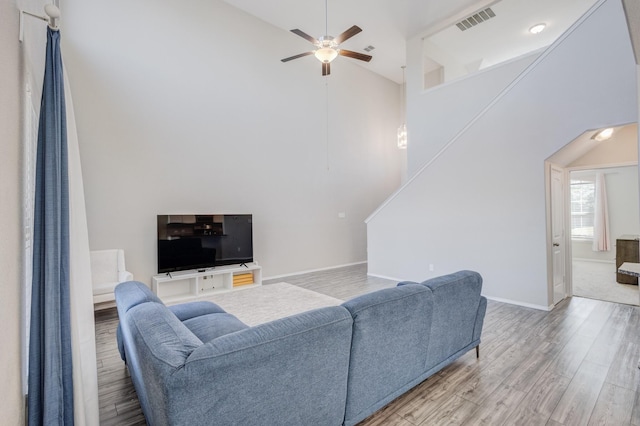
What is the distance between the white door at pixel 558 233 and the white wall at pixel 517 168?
1.03 ft

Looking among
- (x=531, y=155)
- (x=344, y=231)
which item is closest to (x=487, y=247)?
(x=531, y=155)

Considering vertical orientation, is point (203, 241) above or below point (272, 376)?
above

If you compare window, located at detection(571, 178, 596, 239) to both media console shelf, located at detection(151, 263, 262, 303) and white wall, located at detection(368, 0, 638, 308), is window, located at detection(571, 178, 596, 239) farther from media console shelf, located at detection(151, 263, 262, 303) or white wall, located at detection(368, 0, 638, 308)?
media console shelf, located at detection(151, 263, 262, 303)

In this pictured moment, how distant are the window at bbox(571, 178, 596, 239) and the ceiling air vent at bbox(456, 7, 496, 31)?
5.14 m

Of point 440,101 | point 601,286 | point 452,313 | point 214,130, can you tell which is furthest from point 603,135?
point 214,130

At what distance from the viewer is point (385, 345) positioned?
1.88 m

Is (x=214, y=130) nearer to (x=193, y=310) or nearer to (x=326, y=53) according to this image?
(x=326, y=53)

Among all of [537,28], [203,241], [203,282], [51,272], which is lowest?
[203,282]

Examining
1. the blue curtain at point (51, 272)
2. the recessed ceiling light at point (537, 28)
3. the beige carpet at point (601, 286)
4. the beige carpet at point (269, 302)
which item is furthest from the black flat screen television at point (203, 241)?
the recessed ceiling light at point (537, 28)

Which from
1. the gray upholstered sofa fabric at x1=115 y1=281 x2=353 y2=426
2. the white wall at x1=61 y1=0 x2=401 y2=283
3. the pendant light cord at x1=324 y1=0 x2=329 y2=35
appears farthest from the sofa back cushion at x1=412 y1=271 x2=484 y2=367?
the pendant light cord at x1=324 y1=0 x2=329 y2=35

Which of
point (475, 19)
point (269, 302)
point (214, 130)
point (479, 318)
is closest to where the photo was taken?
point (479, 318)

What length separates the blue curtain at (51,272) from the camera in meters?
1.43

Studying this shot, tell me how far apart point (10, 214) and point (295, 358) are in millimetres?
1350

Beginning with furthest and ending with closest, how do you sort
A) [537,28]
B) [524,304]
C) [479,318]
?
[537,28] → [524,304] → [479,318]
